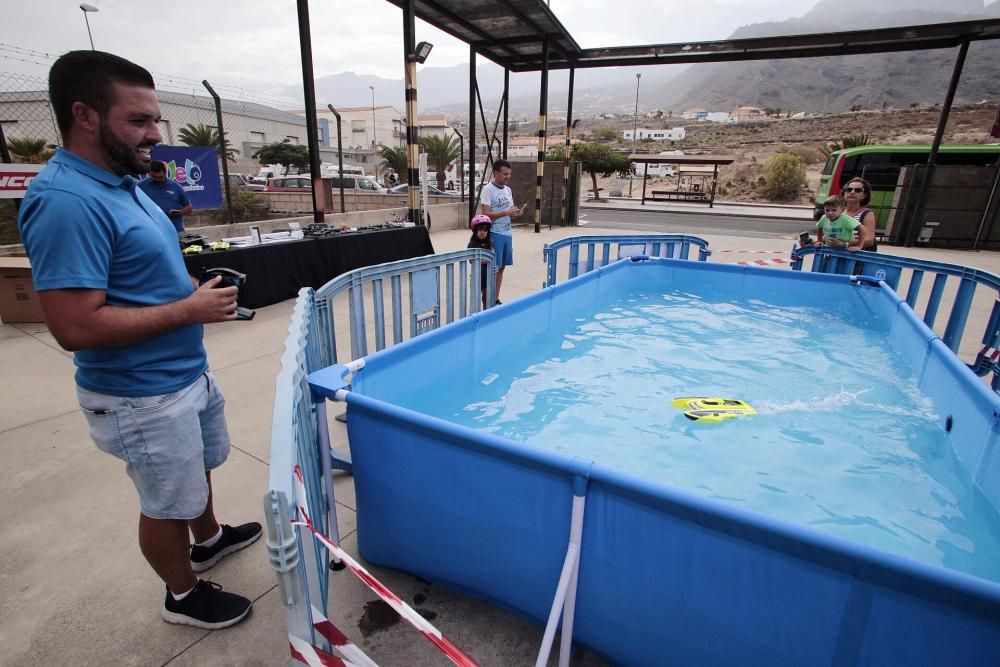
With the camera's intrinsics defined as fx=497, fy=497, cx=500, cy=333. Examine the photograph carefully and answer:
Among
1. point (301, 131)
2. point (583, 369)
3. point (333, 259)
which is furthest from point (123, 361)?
point (301, 131)

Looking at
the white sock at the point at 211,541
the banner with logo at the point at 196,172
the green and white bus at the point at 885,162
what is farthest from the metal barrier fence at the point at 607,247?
the green and white bus at the point at 885,162

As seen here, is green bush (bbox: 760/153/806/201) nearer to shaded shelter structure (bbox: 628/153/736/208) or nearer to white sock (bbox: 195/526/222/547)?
shaded shelter structure (bbox: 628/153/736/208)

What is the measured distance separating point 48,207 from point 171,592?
1.41 metres

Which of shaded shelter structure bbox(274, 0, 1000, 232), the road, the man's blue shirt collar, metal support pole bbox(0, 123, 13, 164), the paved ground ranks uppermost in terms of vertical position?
shaded shelter structure bbox(274, 0, 1000, 232)

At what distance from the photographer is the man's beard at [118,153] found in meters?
1.45

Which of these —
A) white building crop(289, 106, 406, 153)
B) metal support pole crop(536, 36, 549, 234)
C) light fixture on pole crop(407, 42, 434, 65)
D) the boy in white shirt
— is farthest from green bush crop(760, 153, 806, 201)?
white building crop(289, 106, 406, 153)

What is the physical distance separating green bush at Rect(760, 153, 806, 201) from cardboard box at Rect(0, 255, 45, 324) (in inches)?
1596

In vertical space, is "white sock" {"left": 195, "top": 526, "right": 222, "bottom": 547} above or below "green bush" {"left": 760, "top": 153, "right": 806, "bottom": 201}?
below

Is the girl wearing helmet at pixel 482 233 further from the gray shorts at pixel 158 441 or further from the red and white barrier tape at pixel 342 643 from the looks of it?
the red and white barrier tape at pixel 342 643

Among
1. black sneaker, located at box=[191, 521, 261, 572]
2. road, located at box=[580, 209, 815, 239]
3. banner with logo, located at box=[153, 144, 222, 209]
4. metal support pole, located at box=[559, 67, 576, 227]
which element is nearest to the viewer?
black sneaker, located at box=[191, 521, 261, 572]

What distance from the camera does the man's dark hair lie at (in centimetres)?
137

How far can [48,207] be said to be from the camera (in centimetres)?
131

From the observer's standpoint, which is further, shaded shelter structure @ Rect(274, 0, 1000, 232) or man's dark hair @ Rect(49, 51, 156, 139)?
shaded shelter structure @ Rect(274, 0, 1000, 232)

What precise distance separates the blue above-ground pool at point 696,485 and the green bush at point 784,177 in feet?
119
